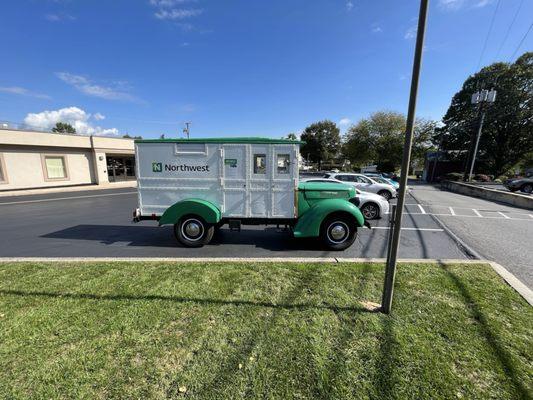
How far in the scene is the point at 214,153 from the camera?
5.73 meters

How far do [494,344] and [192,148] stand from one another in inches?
238

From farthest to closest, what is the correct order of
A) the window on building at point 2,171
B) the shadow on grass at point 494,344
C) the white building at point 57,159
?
the white building at point 57,159, the window on building at point 2,171, the shadow on grass at point 494,344

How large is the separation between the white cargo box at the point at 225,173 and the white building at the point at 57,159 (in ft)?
62.1

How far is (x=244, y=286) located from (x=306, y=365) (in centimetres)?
171

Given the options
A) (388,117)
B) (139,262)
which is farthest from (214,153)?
(388,117)

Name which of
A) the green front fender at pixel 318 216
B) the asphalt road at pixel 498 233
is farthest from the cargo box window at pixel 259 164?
the asphalt road at pixel 498 233

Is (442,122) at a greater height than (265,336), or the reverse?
(442,122)

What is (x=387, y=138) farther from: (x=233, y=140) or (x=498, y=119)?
(x=233, y=140)

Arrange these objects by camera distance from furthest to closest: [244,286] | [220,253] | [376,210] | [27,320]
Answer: [376,210] → [220,253] → [244,286] → [27,320]

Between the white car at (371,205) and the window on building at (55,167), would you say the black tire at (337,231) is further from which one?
the window on building at (55,167)

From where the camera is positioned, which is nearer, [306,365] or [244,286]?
[306,365]

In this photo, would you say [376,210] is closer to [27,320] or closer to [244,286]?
[244,286]

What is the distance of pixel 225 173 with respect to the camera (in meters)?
5.79

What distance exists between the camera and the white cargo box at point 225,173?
566 cm
